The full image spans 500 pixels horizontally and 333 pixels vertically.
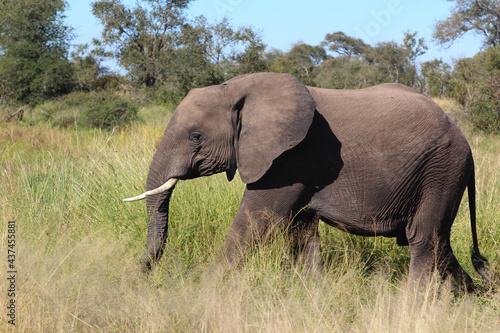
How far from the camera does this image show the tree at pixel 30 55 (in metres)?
18.1

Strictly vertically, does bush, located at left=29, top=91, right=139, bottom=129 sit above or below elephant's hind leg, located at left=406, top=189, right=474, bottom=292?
above

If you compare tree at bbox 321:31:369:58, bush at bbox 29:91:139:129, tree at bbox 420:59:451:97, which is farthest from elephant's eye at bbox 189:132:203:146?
tree at bbox 321:31:369:58

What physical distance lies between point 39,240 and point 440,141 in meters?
2.81

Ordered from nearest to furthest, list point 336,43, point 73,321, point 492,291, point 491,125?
point 73,321 < point 492,291 < point 491,125 < point 336,43

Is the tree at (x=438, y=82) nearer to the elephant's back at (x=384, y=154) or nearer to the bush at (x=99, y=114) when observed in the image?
the bush at (x=99, y=114)

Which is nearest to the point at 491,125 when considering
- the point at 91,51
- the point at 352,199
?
the point at 352,199

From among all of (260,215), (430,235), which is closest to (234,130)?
(260,215)

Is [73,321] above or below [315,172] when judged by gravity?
below

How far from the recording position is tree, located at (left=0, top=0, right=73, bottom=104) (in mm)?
18062

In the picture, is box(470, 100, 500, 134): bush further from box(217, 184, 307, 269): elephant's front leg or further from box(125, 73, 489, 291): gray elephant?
box(217, 184, 307, 269): elephant's front leg

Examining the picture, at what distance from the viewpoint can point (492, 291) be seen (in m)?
4.04

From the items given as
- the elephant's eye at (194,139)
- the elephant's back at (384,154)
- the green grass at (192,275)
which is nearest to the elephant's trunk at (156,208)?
the green grass at (192,275)

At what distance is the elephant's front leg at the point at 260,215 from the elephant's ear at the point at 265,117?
0.14 meters

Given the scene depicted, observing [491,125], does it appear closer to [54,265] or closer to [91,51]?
[54,265]
